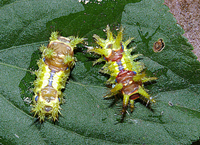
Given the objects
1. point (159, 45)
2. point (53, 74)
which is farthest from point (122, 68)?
point (53, 74)

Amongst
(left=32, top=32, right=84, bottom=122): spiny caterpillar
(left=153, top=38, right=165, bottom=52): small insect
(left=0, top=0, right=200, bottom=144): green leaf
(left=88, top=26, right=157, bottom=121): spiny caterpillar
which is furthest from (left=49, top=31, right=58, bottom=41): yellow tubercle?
(left=153, top=38, right=165, bottom=52): small insect

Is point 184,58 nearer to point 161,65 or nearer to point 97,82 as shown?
point 161,65

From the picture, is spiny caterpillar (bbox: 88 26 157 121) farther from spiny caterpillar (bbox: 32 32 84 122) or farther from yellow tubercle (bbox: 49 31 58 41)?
yellow tubercle (bbox: 49 31 58 41)

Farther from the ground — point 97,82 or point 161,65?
point 161,65

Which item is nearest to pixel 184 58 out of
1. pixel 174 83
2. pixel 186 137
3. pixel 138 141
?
pixel 174 83

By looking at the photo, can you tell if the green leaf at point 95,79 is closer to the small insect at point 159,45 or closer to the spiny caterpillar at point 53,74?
the small insect at point 159,45

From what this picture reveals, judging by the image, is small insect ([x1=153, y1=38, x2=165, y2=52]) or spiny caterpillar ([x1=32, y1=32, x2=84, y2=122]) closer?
spiny caterpillar ([x1=32, y1=32, x2=84, y2=122])
